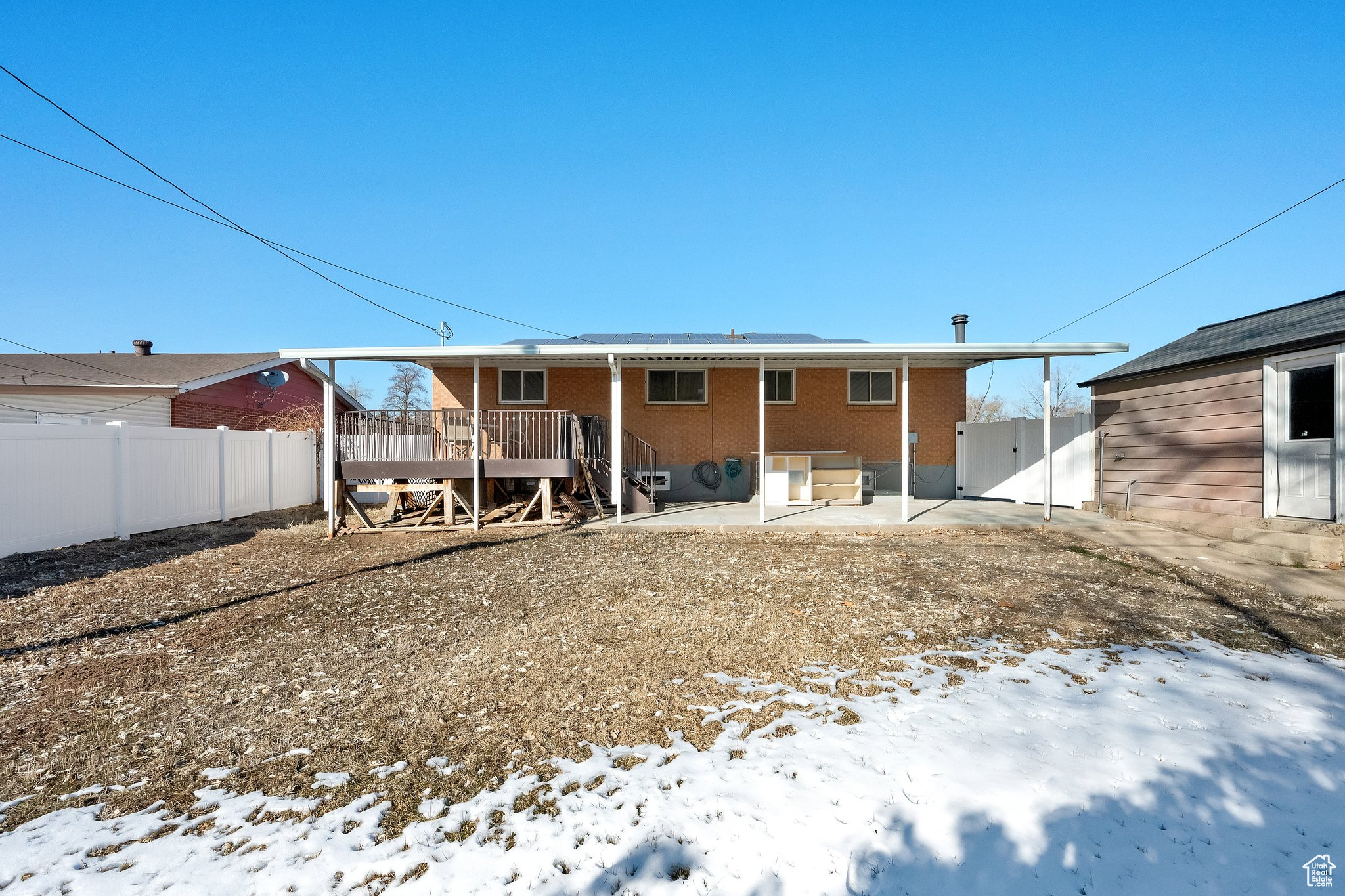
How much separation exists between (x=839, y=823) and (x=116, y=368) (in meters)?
20.2

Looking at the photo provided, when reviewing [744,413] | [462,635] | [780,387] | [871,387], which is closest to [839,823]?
[462,635]

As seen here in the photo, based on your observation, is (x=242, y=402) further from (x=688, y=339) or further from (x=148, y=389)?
(x=688, y=339)

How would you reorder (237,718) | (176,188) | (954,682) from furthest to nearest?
1. (176,188)
2. (954,682)
3. (237,718)

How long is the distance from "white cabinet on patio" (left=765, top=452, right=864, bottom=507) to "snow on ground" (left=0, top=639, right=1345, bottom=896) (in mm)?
7918

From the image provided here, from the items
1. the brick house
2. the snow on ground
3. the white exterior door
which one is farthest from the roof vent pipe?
the snow on ground

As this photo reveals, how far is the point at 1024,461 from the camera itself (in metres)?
11.1

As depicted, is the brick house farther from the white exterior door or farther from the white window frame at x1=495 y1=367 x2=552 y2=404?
the white exterior door

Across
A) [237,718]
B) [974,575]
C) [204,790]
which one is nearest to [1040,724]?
[974,575]

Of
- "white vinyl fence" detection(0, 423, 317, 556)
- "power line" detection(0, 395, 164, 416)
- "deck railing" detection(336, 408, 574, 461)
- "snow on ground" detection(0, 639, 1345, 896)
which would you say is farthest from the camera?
"power line" detection(0, 395, 164, 416)

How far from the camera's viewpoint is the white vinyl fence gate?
33.1ft

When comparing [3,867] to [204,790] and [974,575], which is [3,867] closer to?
[204,790]

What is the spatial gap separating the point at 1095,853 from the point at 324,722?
11.3 ft

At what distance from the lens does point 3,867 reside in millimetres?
1978

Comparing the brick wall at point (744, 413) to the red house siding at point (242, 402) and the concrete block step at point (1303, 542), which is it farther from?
the red house siding at point (242, 402)
